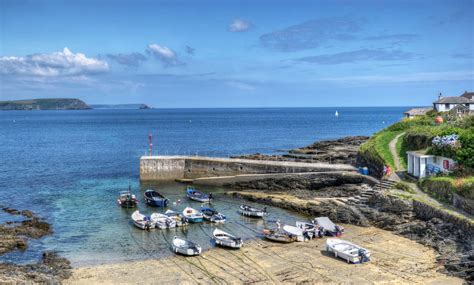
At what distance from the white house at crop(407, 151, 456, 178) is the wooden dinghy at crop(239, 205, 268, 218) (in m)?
13.4

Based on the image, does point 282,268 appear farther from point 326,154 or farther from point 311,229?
point 326,154

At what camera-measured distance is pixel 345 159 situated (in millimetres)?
62094

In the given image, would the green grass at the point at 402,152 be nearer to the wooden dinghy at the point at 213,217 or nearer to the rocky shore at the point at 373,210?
the rocky shore at the point at 373,210

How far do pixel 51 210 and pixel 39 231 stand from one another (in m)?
7.54

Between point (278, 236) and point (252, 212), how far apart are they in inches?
283

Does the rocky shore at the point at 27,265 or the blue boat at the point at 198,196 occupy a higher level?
the blue boat at the point at 198,196

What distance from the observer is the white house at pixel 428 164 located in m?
34.9

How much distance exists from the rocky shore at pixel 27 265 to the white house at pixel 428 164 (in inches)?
1105

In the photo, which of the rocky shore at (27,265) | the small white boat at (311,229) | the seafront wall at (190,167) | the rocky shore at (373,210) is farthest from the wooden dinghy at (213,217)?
the seafront wall at (190,167)

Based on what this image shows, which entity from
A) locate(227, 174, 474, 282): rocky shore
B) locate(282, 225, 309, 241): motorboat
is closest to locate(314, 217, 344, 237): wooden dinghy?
locate(282, 225, 309, 241): motorboat

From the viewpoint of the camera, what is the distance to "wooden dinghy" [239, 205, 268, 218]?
37.3m

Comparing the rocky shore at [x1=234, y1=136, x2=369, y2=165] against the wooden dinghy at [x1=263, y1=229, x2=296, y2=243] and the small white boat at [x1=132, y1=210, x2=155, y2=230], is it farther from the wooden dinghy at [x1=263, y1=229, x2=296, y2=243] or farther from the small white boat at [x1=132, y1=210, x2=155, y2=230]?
the small white boat at [x1=132, y1=210, x2=155, y2=230]

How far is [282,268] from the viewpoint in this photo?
2547 centimetres

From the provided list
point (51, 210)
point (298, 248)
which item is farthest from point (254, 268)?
point (51, 210)
